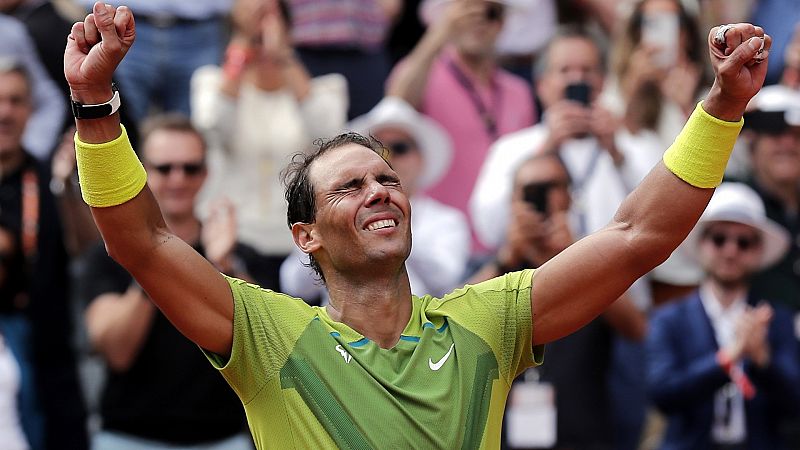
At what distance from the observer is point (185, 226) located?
650 cm

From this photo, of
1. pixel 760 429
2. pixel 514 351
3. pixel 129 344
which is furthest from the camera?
pixel 760 429

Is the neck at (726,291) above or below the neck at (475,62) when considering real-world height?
below

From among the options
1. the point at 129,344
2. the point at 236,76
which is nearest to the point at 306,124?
the point at 236,76

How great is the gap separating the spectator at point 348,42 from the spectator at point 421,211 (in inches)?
18.1

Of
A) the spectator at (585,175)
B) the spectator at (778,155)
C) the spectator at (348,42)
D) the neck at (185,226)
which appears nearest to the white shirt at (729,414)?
the spectator at (585,175)

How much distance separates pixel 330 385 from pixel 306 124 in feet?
13.9

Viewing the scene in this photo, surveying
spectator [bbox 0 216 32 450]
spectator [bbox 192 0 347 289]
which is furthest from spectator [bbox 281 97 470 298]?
spectator [bbox 0 216 32 450]

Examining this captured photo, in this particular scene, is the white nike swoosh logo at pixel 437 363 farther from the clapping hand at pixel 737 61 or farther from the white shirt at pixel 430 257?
the white shirt at pixel 430 257

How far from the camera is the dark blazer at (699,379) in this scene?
6.77m

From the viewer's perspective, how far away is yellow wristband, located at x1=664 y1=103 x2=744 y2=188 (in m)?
3.87

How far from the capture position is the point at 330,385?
3791 mm

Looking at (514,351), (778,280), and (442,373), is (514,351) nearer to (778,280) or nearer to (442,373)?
(442,373)

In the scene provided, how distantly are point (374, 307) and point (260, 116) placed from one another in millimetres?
3979

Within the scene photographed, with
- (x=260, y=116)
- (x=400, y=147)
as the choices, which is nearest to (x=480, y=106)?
(x=400, y=147)
